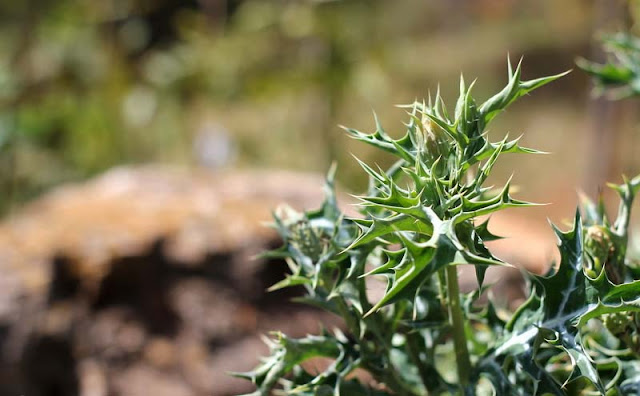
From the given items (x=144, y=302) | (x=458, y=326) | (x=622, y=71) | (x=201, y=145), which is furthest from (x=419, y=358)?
(x=201, y=145)

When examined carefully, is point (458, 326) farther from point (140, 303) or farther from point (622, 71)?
point (140, 303)

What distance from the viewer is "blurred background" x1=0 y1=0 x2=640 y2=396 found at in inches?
73.3

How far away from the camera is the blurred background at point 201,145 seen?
1861 mm

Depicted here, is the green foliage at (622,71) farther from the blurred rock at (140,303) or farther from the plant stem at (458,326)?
the blurred rock at (140,303)

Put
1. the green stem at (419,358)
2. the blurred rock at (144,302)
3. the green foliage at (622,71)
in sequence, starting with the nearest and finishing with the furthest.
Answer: the green stem at (419,358) < the green foliage at (622,71) < the blurred rock at (144,302)

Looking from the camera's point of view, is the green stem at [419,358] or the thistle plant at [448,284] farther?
the green stem at [419,358]

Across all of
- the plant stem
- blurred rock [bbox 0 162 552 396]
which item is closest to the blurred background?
blurred rock [bbox 0 162 552 396]

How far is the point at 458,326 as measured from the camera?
65 centimetres

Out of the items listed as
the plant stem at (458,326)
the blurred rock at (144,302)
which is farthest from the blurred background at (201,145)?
the plant stem at (458,326)

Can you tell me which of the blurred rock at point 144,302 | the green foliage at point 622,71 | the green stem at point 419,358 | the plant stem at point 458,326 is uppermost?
the green foliage at point 622,71

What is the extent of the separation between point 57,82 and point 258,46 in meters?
1.67

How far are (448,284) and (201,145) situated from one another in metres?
3.22

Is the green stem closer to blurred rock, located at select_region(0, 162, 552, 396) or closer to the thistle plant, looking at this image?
the thistle plant

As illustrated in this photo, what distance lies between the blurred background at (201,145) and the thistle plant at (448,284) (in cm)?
10
